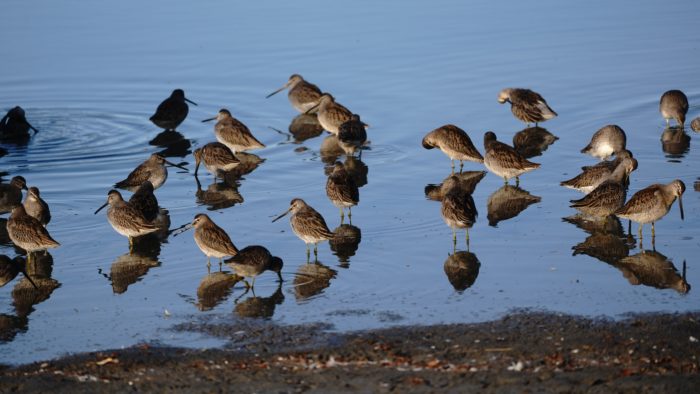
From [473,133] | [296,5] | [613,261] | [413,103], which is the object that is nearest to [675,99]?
[473,133]

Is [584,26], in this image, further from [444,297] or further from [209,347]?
[209,347]

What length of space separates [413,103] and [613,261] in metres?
7.93

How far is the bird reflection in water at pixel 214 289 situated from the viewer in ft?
32.9

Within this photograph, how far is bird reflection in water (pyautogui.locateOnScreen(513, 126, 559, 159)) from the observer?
15.8 meters

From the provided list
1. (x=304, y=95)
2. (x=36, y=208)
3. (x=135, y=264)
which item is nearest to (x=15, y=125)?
(x=304, y=95)

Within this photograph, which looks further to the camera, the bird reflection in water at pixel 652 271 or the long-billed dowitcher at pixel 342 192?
the long-billed dowitcher at pixel 342 192

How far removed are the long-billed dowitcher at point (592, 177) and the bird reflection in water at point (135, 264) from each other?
4.76 metres

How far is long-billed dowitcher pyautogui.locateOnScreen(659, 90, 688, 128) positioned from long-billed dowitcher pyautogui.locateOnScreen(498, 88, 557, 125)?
1566mm

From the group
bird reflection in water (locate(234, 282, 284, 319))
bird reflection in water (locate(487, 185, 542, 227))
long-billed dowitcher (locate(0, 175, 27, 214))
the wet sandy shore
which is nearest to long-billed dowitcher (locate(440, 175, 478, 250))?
bird reflection in water (locate(487, 185, 542, 227))

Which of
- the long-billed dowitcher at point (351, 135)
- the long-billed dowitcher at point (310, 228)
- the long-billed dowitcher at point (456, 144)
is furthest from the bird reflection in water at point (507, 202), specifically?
the long-billed dowitcher at point (351, 135)

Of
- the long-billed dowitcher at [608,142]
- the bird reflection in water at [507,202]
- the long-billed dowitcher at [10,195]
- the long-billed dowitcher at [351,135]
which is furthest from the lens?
the long-billed dowitcher at [351,135]

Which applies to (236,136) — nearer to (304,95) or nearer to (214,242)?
(304,95)

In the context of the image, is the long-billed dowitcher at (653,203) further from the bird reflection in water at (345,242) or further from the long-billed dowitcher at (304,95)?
the long-billed dowitcher at (304,95)

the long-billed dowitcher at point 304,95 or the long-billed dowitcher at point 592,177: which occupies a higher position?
the long-billed dowitcher at point 304,95
